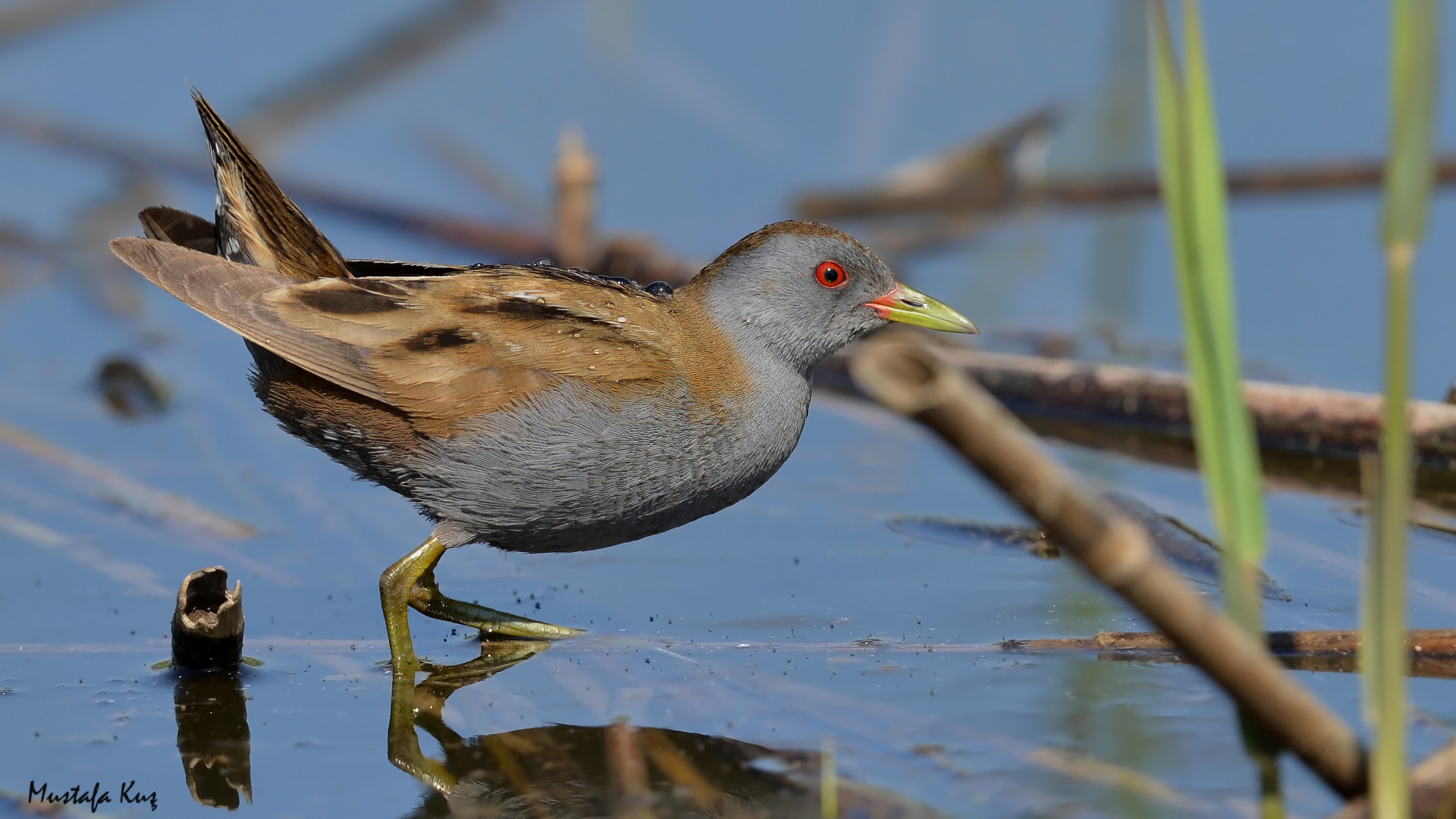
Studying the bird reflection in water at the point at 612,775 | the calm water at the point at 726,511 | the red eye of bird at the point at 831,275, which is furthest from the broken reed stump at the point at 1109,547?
the red eye of bird at the point at 831,275

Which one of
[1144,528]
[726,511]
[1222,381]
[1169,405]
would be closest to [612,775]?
[1222,381]

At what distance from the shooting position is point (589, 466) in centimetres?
372

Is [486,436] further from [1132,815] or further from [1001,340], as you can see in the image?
[1001,340]

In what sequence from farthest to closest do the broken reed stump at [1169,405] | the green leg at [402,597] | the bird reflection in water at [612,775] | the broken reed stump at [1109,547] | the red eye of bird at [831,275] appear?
the broken reed stump at [1169,405] → the red eye of bird at [831,275] → the green leg at [402,597] → the bird reflection in water at [612,775] → the broken reed stump at [1109,547]

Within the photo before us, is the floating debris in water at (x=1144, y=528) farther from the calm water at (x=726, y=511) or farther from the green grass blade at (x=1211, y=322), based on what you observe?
the green grass blade at (x=1211, y=322)

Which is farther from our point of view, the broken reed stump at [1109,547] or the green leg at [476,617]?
the green leg at [476,617]

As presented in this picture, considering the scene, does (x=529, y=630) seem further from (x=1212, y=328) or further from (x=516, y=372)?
(x=1212, y=328)

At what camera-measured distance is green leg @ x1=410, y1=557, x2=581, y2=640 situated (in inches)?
158

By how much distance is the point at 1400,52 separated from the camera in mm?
1967

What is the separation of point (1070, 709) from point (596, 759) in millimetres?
1005

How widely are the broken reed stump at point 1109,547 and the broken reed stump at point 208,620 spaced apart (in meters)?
2.00

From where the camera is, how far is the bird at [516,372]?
376 cm

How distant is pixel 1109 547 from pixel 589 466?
1.86 m

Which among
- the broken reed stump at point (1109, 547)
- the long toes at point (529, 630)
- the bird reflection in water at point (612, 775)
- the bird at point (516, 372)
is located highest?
the bird at point (516, 372)
